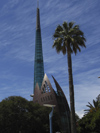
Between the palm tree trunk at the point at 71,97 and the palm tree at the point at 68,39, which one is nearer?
the palm tree trunk at the point at 71,97

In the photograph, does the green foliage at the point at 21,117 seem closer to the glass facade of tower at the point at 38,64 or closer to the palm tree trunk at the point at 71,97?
the palm tree trunk at the point at 71,97

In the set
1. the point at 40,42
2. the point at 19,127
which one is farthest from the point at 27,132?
the point at 40,42

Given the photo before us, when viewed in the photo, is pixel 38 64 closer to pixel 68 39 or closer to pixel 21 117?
pixel 21 117

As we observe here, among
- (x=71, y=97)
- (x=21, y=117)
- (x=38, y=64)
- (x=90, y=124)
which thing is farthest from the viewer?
Result: (x=38, y=64)

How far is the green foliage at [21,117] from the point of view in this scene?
153 ft

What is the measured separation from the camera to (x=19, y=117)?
159ft

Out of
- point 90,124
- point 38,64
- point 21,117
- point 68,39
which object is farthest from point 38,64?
point 68,39

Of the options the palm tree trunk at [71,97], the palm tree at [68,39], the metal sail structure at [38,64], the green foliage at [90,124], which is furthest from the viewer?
the metal sail structure at [38,64]

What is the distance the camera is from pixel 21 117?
48.6 meters

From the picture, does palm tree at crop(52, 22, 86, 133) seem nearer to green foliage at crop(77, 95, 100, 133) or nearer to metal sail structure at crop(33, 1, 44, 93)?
green foliage at crop(77, 95, 100, 133)

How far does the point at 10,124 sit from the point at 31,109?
28.0 feet

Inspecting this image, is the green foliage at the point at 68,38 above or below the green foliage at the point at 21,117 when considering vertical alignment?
above

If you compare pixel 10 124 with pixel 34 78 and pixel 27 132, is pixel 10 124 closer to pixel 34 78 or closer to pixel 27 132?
pixel 27 132

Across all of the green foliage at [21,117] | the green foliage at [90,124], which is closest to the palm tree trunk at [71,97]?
the green foliage at [90,124]
